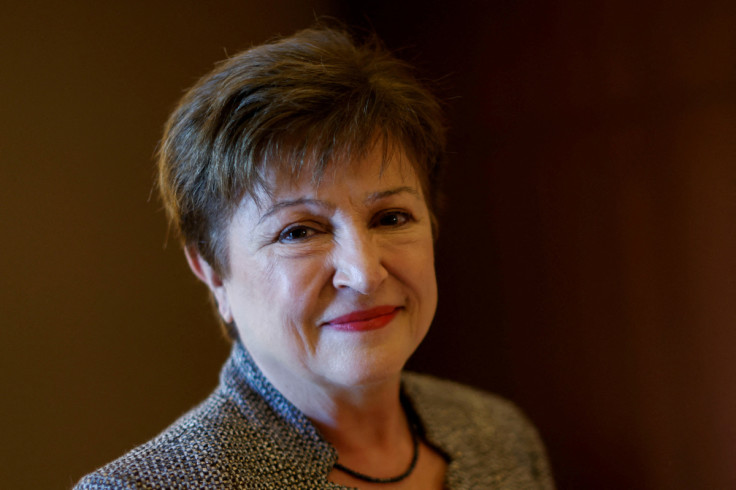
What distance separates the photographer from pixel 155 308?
184 centimetres

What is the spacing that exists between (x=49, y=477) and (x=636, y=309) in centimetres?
171

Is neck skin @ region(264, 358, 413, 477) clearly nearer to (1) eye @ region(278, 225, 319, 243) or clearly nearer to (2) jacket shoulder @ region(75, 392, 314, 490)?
(2) jacket shoulder @ region(75, 392, 314, 490)

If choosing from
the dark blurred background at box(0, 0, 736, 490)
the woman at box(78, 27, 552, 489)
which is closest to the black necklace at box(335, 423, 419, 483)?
the woman at box(78, 27, 552, 489)

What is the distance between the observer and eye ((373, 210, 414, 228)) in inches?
52.4

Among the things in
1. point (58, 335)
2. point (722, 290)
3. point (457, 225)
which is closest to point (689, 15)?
point (722, 290)

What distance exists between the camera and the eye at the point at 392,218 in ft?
4.37

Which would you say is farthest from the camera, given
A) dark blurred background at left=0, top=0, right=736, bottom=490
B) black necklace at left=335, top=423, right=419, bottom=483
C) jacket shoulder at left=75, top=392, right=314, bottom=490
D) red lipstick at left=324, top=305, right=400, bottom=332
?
dark blurred background at left=0, top=0, right=736, bottom=490

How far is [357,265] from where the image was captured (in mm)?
1230

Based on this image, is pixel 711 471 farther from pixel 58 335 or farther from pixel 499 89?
pixel 58 335

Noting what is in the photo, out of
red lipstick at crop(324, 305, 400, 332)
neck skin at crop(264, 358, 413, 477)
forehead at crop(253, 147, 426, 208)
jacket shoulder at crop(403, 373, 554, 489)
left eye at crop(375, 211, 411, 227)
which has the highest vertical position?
forehead at crop(253, 147, 426, 208)

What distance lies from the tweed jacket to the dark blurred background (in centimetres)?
43

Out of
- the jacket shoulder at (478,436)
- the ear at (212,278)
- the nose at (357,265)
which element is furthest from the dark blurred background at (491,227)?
the nose at (357,265)

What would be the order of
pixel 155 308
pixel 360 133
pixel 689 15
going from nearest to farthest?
pixel 360 133 < pixel 155 308 < pixel 689 15

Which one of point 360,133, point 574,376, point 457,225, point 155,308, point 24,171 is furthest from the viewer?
point 457,225
